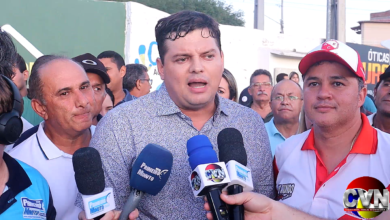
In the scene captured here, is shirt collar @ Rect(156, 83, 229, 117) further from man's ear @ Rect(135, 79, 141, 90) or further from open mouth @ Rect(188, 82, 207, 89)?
man's ear @ Rect(135, 79, 141, 90)

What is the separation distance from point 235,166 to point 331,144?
1117mm

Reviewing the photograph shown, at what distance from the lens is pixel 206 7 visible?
34.5 metres

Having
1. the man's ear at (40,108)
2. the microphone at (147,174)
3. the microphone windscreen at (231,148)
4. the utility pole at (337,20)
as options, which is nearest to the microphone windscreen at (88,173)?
the microphone at (147,174)

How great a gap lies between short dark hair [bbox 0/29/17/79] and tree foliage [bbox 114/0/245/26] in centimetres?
2769

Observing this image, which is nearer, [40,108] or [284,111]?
[40,108]

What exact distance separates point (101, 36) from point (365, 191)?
31.9ft

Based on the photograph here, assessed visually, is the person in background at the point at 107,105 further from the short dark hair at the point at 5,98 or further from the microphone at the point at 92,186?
the microphone at the point at 92,186

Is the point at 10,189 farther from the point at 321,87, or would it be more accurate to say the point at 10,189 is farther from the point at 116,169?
the point at 321,87

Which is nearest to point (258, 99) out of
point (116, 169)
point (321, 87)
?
point (321, 87)

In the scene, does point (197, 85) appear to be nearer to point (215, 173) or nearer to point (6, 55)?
point (215, 173)

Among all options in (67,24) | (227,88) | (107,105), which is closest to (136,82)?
(227,88)

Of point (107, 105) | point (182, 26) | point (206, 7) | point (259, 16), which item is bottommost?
point (107, 105)

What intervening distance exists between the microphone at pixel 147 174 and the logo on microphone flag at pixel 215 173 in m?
0.33

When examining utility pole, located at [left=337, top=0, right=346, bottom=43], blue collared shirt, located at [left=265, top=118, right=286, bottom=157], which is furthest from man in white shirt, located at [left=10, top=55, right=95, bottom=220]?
utility pole, located at [left=337, top=0, right=346, bottom=43]
